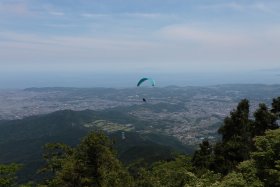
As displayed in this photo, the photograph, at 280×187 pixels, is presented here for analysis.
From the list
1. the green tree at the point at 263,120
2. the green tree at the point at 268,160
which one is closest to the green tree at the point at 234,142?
the green tree at the point at 263,120

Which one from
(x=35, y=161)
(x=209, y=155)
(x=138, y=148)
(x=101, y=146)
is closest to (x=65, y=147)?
(x=101, y=146)

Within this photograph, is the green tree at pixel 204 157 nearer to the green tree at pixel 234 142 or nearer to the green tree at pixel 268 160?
the green tree at pixel 234 142

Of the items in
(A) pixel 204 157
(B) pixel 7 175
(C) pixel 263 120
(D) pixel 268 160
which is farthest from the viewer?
(A) pixel 204 157

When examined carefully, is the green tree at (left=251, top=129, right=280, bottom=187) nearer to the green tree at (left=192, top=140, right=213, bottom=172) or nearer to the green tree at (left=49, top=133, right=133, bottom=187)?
the green tree at (left=49, top=133, right=133, bottom=187)

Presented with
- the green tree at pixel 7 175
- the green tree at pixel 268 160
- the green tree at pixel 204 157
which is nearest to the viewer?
the green tree at pixel 268 160

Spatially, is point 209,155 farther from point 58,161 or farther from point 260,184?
point 260,184

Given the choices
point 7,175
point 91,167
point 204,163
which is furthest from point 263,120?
point 7,175

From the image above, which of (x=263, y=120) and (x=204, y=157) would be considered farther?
(x=204, y=157)

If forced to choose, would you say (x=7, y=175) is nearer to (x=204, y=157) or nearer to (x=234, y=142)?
(x=204, y=157)
